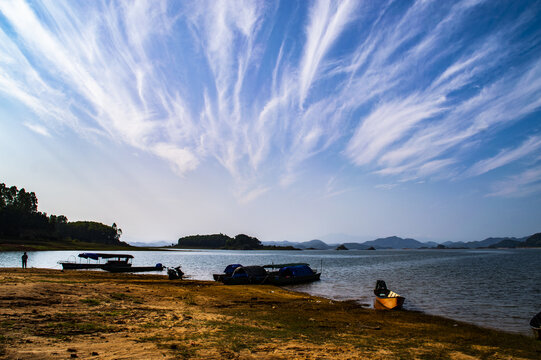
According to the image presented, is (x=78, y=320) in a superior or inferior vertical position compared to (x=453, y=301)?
superior

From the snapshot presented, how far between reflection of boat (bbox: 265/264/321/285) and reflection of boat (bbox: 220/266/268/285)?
4.74 ft

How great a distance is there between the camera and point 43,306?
595 inches

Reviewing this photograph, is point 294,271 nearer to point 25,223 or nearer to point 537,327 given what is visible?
point 537,327

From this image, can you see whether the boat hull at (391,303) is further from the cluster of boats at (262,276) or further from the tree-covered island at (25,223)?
the tree-covered island at (25,223)

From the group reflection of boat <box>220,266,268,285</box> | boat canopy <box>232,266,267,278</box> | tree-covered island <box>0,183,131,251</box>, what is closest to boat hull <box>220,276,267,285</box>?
reflection of boat <box>220,266,268,285</box>

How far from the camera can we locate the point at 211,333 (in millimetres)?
13117

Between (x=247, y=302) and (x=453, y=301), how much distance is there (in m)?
20.3

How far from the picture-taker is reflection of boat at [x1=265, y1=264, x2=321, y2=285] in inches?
1716

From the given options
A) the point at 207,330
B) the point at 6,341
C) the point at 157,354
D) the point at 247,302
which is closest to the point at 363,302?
the point at 247,302

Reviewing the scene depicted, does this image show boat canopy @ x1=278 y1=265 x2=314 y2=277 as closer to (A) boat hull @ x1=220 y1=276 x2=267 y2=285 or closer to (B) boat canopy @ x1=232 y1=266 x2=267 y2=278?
(B) boat canopy @ x1=232 y1=266 x2=267 y2=278

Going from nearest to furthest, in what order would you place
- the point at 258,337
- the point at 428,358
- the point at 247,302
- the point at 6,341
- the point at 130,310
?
1. the point at 6,341
2. the point at 428,358
3. the point at 258,337
4. the point at 130,310
5. the point at 247,302

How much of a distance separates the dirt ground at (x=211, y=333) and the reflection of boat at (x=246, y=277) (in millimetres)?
19294

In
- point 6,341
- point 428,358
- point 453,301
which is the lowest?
point 453,301

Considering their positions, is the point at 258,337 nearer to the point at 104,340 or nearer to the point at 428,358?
the point at 104,340
